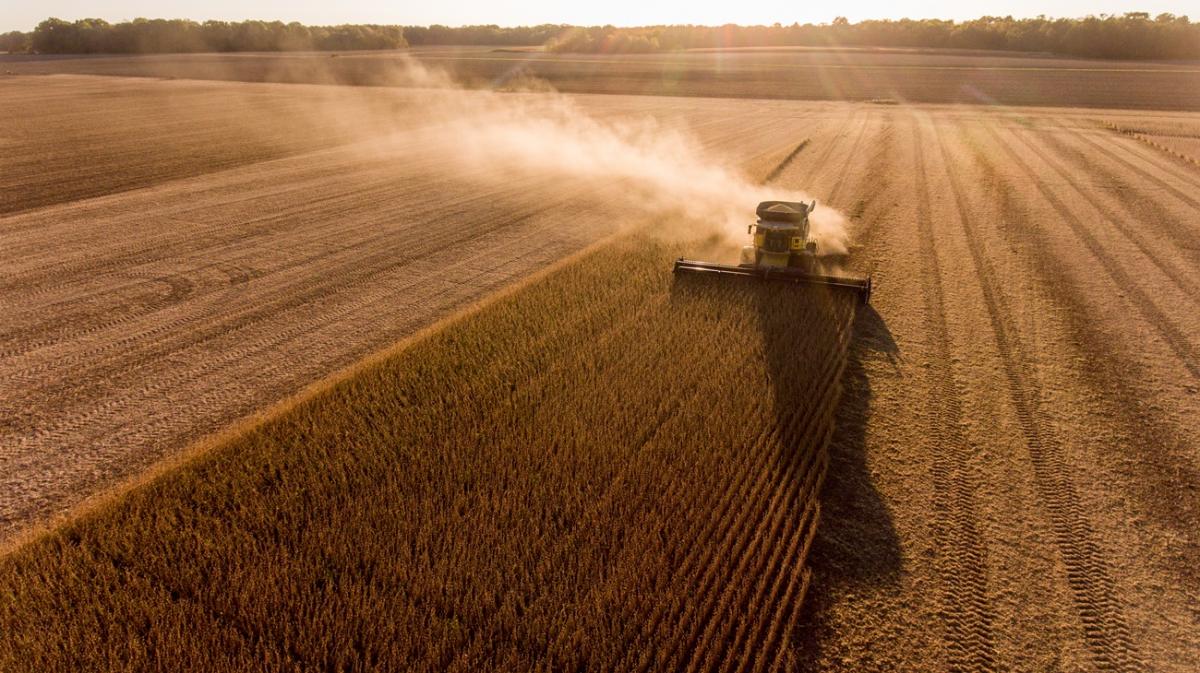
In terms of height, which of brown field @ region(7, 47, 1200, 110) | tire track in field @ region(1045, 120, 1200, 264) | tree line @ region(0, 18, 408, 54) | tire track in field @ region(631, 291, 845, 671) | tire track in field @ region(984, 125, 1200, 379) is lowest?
tire track in field @ region(631, 291, 845, 671)

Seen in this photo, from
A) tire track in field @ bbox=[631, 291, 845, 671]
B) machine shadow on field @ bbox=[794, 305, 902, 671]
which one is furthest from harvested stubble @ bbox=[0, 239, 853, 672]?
machine shadow on field @ bbox=[794, 305, 902, 671]

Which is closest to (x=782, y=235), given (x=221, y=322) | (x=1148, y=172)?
(x=221, y=322)

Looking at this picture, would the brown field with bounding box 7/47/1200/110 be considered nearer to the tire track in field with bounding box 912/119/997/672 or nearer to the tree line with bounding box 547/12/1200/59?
the tree line with bounding box 547/12/1200/59

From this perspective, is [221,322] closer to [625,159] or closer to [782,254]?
[782,254]

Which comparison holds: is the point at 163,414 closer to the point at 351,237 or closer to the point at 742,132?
the point at 351,237

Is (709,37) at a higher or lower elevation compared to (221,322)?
higher

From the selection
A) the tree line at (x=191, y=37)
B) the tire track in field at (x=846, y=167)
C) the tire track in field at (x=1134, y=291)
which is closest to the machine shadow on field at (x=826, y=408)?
the tire track in field at (x=1134, y=291)

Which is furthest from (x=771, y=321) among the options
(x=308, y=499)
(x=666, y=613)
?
Answer: (x=308, y=499)
